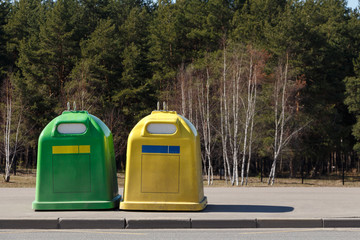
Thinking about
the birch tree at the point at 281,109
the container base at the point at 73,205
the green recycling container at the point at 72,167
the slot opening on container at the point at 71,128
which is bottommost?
the container base at the point at 73,205

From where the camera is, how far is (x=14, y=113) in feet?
143

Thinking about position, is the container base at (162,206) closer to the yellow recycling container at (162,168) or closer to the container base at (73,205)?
the yellow recycling container at (162,168)

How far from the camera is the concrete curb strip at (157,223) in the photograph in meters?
9.64

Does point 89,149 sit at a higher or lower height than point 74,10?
lower

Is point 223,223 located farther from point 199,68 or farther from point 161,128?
point 199,68

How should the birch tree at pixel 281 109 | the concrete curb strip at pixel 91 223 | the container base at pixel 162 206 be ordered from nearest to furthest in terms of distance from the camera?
the concrete curb strip at pixel 91 223
the container base at pixel 162 206
the birch tree at pixel 281 109

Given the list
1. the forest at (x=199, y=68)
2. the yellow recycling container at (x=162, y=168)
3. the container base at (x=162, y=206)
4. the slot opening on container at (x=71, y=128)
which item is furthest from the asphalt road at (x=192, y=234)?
the forest at (x=199, y=68)

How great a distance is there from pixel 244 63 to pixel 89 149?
28631mm

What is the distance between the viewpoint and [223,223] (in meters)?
9.80

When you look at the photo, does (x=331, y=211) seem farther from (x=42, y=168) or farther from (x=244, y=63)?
(x=244, y=63)

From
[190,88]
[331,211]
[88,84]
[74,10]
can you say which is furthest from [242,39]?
[331,211]

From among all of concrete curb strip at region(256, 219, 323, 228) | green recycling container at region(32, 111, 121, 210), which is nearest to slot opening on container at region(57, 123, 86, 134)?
Result: green recycling container at region(32, 111, 121, 210)

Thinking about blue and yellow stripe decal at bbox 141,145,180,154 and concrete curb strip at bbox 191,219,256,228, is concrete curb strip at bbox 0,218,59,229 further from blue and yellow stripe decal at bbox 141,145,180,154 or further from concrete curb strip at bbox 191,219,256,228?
concrete curb strip at bbox 191,219,256,228

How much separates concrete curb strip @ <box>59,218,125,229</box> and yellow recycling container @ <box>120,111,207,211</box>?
133cm
